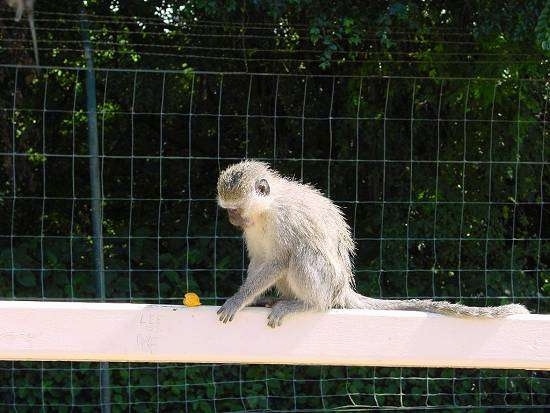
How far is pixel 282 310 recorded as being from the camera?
3.14m

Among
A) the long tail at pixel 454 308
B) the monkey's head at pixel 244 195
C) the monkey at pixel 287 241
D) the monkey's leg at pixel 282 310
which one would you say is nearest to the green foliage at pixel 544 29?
the monkey at pixel 287 241

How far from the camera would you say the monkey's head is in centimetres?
395

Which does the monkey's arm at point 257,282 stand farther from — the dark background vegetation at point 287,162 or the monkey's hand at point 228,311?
the dark background vegetation at point 287,162

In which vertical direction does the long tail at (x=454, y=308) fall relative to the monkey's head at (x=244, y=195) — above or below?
below

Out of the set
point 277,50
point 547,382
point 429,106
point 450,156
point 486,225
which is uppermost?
point 277,50

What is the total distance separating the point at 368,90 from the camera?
22.6 feet

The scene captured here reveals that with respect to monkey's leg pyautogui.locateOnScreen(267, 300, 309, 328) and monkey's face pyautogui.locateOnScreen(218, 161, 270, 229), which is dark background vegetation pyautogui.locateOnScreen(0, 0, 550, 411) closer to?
monkey's face pyautogui.locateOnScreen(218, 161, 270, 229)

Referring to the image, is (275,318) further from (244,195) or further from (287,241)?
(244,195)

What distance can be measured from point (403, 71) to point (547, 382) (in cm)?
279

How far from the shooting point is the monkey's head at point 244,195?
3945 mm

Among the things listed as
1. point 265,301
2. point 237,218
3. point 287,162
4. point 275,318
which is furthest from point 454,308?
point 287,162

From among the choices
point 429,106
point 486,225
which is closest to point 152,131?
point 429,106

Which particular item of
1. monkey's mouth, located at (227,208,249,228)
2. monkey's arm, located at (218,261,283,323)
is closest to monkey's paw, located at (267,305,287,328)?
monkey's arm, located at (218,261,283,323)

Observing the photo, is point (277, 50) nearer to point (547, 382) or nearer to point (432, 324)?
point (547, 382)
